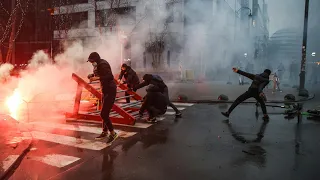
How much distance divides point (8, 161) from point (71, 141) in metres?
1.47

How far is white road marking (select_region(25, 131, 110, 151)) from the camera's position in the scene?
17.4 ft

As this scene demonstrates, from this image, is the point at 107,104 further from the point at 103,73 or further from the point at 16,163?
the point at 16,163

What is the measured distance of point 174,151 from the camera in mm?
4969

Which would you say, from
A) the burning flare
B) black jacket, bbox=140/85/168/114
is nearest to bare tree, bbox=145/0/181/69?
black jacket, bbox=140/85/168/114

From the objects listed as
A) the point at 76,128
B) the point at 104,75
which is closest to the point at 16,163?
the point at 104,75

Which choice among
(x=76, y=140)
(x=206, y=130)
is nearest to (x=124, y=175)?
(x=76, y=140)

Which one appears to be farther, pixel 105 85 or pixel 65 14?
pixel 65 14

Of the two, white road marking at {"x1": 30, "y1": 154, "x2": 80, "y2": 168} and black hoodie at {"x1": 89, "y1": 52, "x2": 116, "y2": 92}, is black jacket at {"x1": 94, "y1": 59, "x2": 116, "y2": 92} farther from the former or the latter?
white road marking at {"x1": 30, "y1": 154, "x2": 80, "y2": 168}

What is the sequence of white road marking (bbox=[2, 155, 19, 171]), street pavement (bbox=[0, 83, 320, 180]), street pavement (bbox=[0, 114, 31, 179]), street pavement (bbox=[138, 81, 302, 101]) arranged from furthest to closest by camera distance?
street pavement (bbox=[138, 81, 302, 101]), street pavement (bbox=[0, 114, 31, 179]), white road marking (bbox=[2, 155, 19, 171]), street pavement (bbox=[0, 83, 320, 180])

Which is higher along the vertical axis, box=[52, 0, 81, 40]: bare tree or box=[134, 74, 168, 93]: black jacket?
box=[52, 0, 81, 40]: bare tree

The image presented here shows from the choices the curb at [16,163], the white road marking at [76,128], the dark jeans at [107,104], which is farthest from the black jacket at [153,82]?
the curb at [16,163]

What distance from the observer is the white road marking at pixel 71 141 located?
532cm

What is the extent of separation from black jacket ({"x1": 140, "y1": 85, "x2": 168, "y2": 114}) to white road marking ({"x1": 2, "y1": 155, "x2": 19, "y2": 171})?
152 inches

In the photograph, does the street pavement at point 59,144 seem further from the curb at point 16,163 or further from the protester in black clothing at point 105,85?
the protester in black clothing at point 105,85
